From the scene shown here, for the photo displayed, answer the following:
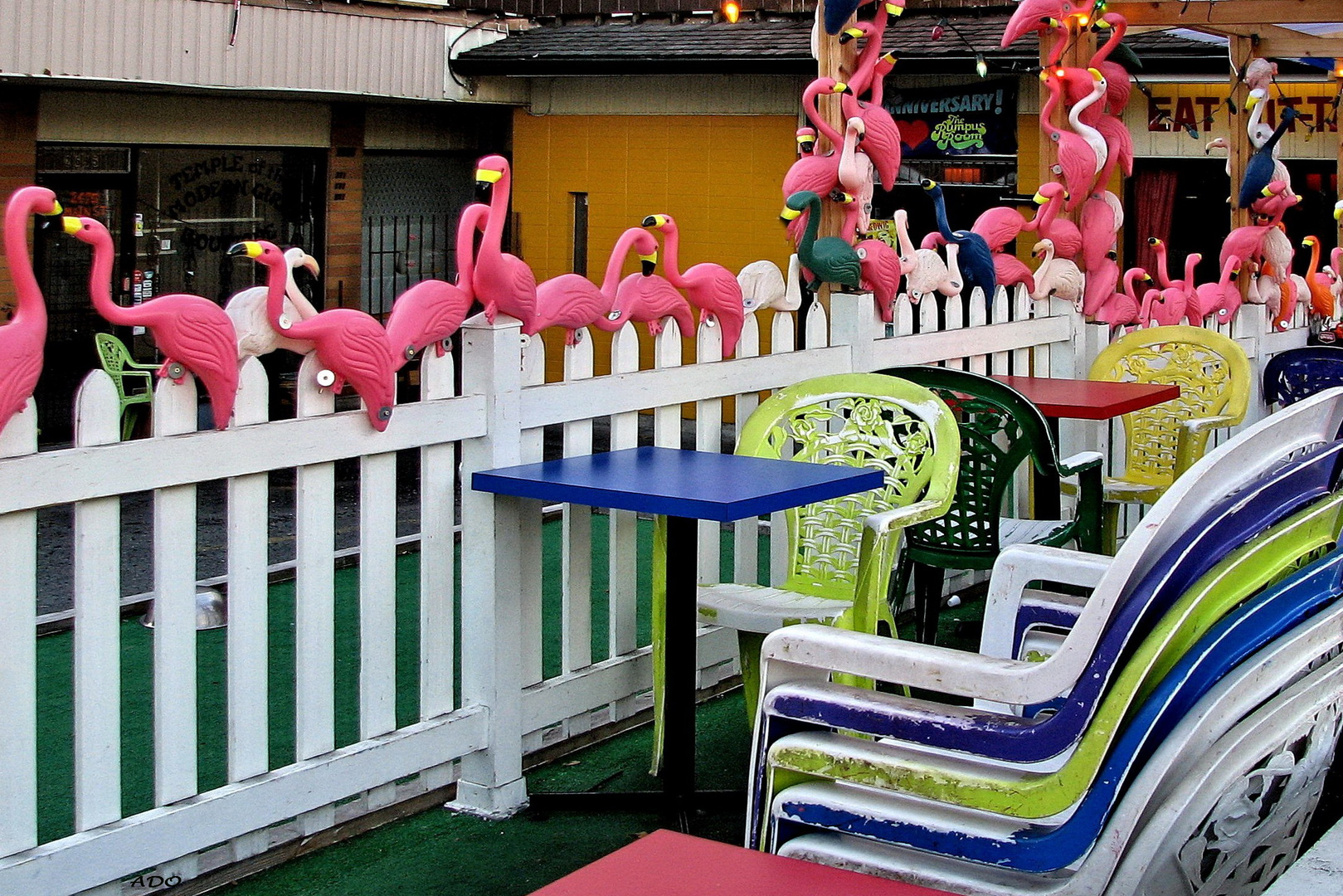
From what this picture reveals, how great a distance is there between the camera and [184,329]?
128 inches

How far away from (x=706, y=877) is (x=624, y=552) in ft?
9.83

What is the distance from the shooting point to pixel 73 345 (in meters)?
11.9

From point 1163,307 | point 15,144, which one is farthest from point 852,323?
point 15,144

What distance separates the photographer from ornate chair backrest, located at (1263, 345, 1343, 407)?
7277mm

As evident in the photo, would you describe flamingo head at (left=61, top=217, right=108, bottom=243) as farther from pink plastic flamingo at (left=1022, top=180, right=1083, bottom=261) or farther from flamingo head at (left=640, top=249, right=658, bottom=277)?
pink plastic flamingo at (left=1022, top=180, right=1083, bottom=261)

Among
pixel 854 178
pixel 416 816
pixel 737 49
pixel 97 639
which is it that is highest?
pixel 737 49

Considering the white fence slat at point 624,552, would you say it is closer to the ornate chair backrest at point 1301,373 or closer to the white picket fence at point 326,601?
the white picket fence at point 326,601

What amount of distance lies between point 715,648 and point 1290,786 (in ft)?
9.59

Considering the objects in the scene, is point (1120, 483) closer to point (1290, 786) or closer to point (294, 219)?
point (1290, 786)

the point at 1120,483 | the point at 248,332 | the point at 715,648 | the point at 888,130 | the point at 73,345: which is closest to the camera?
the point at 248,332

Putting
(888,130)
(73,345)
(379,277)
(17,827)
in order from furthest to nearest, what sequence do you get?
(379,277) → (73,345) → (888,130) → (17,827)

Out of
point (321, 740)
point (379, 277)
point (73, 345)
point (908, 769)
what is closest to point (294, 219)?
point (379, 277)

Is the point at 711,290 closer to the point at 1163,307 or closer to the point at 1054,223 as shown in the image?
the point at 1054,223

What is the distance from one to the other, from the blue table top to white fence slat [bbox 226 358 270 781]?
637 mm
